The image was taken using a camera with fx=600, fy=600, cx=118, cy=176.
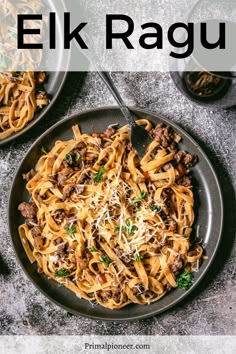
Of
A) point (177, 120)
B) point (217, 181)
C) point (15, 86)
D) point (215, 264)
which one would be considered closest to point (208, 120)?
point (177, 120)

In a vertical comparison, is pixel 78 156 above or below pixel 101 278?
above

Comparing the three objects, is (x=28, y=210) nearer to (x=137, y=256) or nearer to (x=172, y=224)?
(x=137, y=256)

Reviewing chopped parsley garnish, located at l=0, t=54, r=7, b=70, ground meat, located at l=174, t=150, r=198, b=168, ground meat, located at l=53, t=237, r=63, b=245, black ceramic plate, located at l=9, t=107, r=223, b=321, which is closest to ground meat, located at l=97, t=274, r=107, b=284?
black ceramic plate, located at l=9, t=107, r=223, b=321

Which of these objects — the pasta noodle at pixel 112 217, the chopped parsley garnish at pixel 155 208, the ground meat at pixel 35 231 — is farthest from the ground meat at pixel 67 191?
the chopped parsley garnish at pixel 155 208

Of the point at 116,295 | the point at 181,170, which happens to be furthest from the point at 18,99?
the point at 116,295

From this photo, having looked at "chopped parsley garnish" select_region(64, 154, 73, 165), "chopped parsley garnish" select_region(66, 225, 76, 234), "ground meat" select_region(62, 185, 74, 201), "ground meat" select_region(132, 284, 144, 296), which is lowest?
"ground meat" select_region(132, 284, 144, 296)

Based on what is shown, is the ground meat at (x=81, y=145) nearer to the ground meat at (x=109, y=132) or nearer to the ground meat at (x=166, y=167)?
the ground meat at (x=109, y=132)

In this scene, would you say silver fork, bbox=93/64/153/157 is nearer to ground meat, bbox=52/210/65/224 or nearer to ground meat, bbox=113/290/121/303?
ground meat, bbox=52/210/65/224
